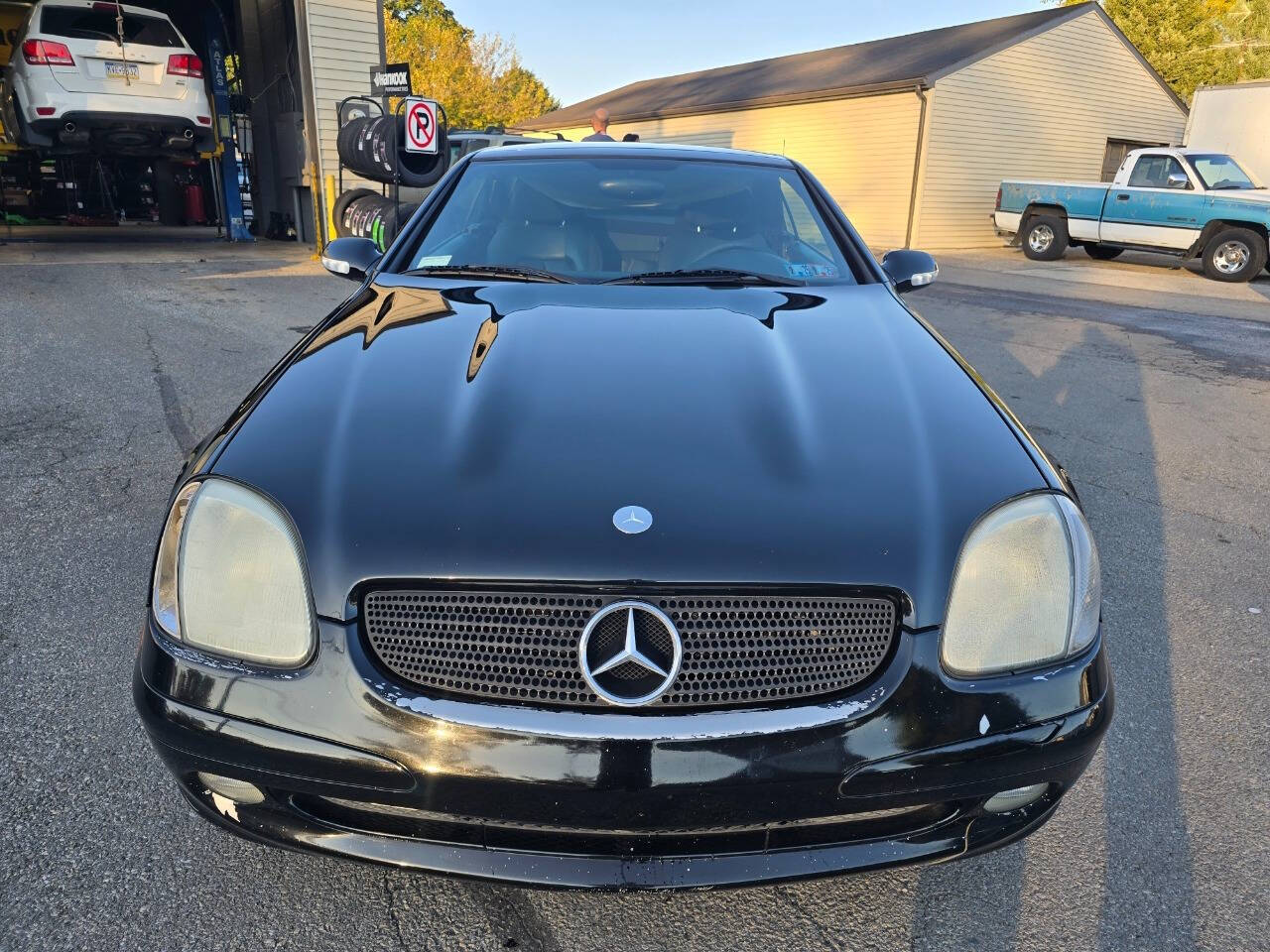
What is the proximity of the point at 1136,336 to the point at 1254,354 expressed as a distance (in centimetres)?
99

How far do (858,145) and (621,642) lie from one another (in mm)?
21073

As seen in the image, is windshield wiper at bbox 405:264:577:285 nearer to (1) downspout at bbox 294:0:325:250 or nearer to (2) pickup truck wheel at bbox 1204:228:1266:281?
(1) downspout at bbox 294:0:325:250

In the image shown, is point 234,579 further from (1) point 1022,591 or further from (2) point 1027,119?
(2) point 1027,119

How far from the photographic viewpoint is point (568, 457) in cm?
155

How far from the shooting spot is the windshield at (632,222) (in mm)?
2633

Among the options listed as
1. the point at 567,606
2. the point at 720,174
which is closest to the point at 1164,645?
the point at 720,174

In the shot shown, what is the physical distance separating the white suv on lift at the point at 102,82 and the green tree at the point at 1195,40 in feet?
118

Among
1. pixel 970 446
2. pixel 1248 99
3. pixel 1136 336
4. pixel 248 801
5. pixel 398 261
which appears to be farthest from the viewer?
pixel 1248 99

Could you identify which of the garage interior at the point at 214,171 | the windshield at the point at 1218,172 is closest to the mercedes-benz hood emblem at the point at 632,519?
the garage interior at the point at 214,171

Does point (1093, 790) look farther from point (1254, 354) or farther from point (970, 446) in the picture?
point (1254, 354)

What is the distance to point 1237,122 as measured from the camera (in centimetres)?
1844

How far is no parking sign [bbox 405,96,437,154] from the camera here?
8609 mm

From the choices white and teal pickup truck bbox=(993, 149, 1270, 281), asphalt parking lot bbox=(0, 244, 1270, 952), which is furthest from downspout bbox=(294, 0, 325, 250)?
white and teal pickup truck bbox=(993, 149, 1270, 281)

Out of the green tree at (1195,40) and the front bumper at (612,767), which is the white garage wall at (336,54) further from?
the green tree at (1195,40)
